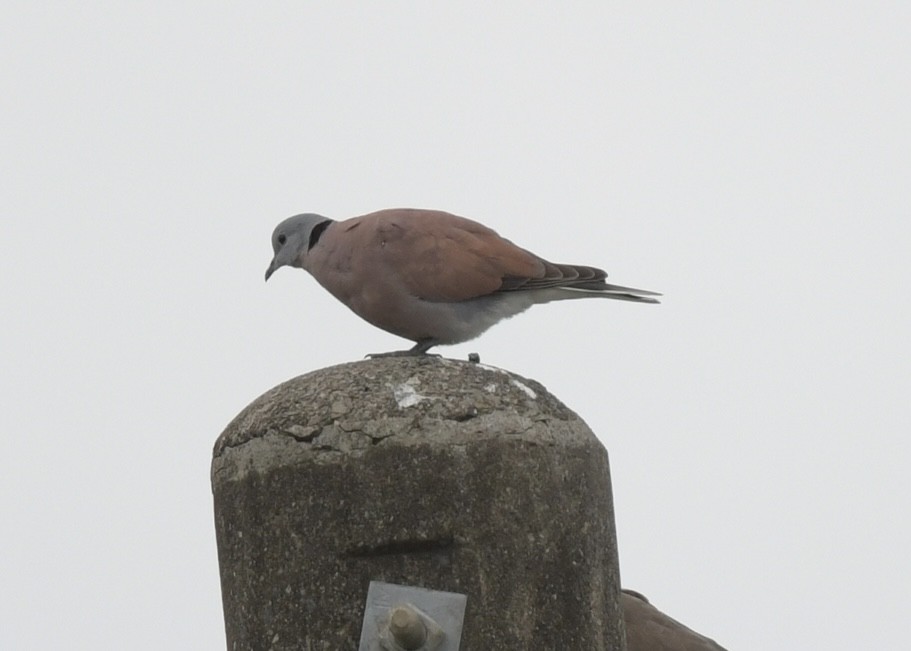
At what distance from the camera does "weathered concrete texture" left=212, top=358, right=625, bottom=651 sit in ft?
13.0

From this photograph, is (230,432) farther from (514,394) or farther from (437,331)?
(437,331)

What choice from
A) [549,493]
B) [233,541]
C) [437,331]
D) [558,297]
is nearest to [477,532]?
[549,493]

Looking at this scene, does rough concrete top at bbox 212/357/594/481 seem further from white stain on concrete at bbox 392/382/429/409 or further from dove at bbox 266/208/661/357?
dove at bbox 266/208/661/357

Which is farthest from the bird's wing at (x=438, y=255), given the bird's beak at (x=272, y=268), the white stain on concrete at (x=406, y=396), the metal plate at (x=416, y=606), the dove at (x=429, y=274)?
the metal plate at (x=416, y=606)

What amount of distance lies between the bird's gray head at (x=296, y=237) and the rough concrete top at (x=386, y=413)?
206 centimetres

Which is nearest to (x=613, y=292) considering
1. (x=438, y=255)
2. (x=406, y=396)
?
(x=438, y=255)

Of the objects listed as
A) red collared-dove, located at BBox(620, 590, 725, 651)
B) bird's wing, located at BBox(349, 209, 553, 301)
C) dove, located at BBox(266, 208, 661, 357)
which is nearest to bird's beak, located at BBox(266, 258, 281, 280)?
dove, located at BBox(266, 208, 661, 357)

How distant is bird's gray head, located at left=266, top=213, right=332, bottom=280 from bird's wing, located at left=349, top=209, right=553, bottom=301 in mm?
651

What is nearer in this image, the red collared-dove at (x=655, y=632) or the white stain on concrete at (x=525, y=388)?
the white stain on concrete at (x=525, y=388)

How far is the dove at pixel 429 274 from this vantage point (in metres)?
5.53

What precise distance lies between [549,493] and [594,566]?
0.97 ft

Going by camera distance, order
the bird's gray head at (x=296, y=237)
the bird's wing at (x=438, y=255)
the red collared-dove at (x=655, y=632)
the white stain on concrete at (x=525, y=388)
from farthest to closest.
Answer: the bird's gray head at (x=296, y=237)
the red collared-dove at (x=655, y=632)
the bird's wing at (x=438, y=255)
the white stain on concrete at (x=525, y=388)

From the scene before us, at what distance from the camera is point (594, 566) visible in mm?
4230

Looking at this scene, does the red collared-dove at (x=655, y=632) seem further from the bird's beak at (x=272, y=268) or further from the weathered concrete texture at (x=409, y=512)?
the bird's beak at (x=272, y=268)
